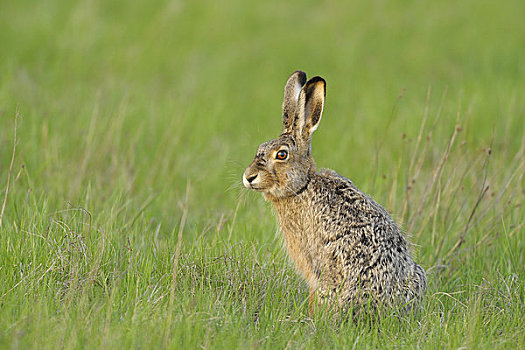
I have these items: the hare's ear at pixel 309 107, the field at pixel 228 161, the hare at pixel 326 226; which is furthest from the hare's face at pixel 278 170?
the field at pixel 228 161

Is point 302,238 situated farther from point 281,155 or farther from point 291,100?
point 291,100

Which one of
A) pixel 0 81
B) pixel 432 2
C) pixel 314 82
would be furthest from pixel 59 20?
pixel 314 82

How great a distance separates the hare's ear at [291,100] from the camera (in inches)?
214

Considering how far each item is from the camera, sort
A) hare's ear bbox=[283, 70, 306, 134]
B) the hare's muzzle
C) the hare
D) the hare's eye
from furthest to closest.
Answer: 1. hare's ear bbox=[283, 70, 306, 134]
2. the hare's eye
3. the hare's muzzle
4. the hare

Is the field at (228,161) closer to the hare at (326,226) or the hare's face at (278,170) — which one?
the hare at (326,226)

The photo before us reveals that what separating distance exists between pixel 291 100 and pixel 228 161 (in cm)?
119

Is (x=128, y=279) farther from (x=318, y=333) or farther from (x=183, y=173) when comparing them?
(x=183, y=173)

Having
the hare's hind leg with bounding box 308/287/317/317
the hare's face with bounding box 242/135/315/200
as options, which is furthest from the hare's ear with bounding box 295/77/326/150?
the hare's hind leg with bounding box 308/287/317/317

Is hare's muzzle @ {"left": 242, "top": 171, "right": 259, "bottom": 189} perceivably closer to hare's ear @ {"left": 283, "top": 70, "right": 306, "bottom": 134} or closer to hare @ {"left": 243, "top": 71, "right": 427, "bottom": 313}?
hare @ {"left": 243, "top": 71, "right": 427, "bottom": 313}

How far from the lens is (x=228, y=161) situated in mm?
6445

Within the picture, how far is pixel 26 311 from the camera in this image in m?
4.09

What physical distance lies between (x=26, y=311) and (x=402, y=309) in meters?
2.39

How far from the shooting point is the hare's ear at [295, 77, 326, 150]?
526 cm

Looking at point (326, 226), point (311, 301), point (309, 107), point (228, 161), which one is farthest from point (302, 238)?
point (228, 161)
